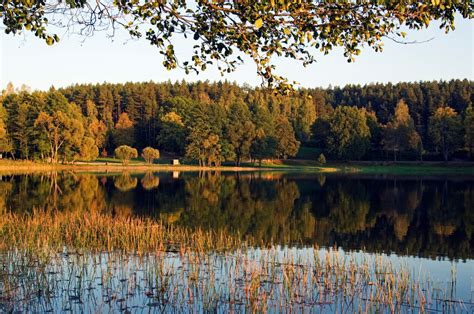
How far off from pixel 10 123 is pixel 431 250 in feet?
309

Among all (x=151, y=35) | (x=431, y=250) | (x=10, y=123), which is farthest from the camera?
(x=10, y=123)

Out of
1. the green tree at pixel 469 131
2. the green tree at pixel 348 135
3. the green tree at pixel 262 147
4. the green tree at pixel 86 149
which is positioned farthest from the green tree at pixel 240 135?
the green tree at pixel 469 131

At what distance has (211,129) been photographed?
108 meters

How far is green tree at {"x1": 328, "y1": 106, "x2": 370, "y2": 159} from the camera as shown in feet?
363

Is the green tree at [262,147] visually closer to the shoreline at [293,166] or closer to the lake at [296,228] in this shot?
the shoreline at [293,166]

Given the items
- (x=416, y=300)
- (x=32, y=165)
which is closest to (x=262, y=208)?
(x=416, y=300)

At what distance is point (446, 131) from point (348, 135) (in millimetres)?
20481

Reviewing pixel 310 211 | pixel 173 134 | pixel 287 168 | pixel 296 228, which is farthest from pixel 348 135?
pixel 296 228

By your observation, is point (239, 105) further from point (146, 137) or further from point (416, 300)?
point (416, 300)

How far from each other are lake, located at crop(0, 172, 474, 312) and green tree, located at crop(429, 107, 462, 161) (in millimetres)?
60231

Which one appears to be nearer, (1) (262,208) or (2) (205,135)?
(1) (262,208)

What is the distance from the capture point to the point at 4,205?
3200cm

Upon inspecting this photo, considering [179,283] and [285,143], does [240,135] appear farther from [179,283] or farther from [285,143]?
[179,283]

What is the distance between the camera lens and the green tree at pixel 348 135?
110 meters
